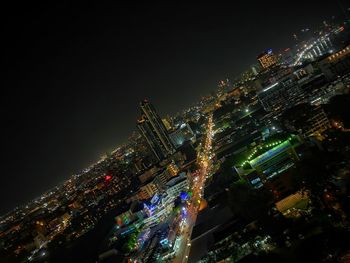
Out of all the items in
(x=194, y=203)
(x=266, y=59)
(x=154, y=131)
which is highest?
(x=266, y=59)

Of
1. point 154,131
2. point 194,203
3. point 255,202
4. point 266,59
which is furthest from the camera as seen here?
point 266,59

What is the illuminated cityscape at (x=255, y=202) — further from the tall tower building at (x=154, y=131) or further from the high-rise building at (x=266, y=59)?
the high-rise building at (x=266, y=59)

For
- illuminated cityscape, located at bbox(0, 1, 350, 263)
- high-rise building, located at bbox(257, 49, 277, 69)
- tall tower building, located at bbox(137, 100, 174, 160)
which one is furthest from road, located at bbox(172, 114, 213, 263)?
high-rise building, located at bbox(257, 49, 277, 69)

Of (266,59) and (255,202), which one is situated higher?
(266,59)

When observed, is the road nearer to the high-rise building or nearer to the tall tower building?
the tall tower building

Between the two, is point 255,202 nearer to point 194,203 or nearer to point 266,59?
point 194,203

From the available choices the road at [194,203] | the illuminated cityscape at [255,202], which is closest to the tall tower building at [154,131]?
the illuminated cityscape at [255,202]

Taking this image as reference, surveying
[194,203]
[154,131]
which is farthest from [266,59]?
[194,203]

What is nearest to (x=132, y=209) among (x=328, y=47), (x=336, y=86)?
(x=336, y=86)

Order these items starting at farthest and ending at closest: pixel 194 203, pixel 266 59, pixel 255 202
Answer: pixel 266 59
pixel 194 203
pixel 255 202
